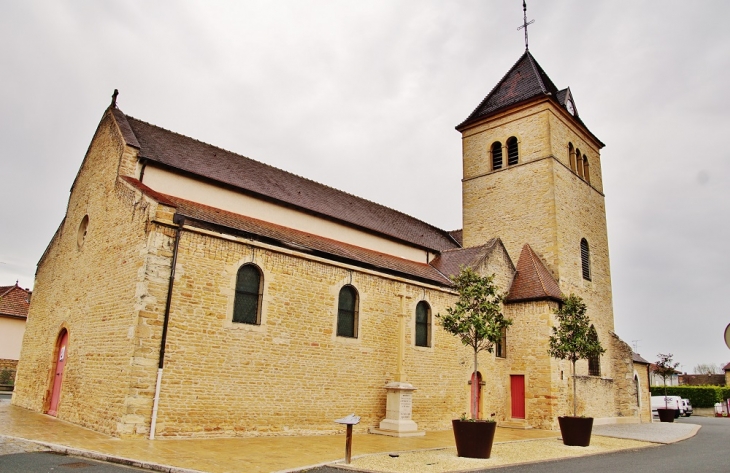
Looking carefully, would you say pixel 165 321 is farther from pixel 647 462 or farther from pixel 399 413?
pixel 647 462

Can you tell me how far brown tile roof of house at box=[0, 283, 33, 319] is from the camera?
86.8 feet

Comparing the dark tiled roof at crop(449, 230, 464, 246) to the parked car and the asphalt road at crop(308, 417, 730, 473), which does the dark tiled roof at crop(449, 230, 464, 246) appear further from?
the parked car

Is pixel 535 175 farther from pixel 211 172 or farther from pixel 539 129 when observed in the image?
pixel 211 172

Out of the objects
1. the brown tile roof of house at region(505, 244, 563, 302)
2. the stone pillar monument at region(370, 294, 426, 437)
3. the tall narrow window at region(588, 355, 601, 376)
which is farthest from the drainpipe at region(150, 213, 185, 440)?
the tall narrow window at region(588, 355, 601, 376)

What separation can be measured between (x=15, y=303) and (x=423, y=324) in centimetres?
2353

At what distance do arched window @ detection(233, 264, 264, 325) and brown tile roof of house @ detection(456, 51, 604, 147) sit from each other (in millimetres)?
15705

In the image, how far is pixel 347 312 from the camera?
1452 centimetres

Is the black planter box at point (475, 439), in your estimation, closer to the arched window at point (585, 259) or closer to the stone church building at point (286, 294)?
the stone church building at point (286, 294)

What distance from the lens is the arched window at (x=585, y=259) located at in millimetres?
22359

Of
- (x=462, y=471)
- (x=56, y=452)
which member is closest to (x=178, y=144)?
(x=56, y=452)

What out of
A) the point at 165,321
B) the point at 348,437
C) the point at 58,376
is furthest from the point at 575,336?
the point at 58,376

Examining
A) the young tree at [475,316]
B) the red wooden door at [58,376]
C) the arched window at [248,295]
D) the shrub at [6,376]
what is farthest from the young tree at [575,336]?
the shrub at [6,376]

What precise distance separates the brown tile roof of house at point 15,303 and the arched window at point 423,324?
21748 mm

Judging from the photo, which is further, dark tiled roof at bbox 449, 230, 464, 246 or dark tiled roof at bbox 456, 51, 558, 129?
dark tiled roof at bbox 449, 230, 464, 246
